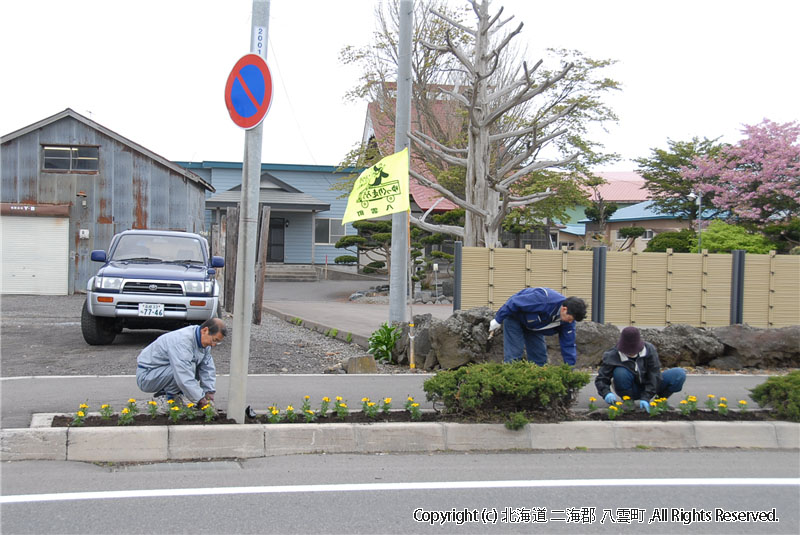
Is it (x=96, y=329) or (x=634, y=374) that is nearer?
(x=634, y=374)

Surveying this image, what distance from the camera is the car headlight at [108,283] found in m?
10.2

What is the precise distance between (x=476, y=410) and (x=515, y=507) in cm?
158

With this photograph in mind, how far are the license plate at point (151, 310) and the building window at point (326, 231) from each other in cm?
2520

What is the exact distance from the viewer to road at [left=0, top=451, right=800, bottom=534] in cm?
417

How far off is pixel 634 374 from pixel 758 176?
27.2m

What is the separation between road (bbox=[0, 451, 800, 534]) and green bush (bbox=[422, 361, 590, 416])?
1.63ft

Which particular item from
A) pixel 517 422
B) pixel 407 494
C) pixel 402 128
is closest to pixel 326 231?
pixel 402 128

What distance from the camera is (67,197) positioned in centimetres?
2131

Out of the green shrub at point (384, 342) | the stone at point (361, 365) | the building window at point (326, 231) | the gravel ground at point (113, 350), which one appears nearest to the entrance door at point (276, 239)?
the building window at point (326, 231)

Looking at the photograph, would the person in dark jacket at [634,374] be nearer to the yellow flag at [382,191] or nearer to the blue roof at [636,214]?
the yellow flag at [382,191]

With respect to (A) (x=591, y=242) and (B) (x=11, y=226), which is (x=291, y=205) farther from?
(A) (x=591, y=242)

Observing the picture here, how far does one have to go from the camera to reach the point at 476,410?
19.7 feet

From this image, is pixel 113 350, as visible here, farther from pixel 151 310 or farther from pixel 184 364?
pixel 184 364

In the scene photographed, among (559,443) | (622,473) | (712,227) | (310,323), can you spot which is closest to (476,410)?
(559,443)
